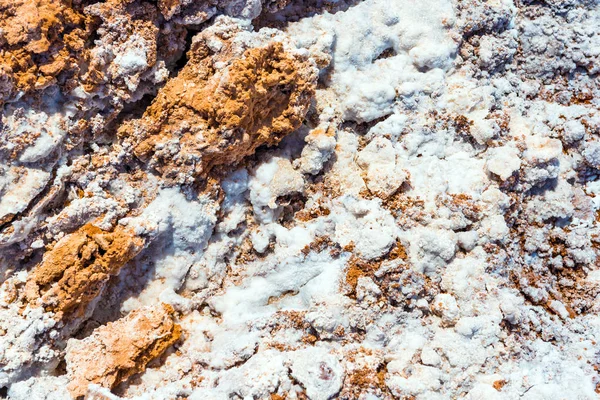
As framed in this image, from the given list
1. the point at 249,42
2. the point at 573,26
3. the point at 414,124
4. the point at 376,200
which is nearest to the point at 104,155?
the point at 249,42

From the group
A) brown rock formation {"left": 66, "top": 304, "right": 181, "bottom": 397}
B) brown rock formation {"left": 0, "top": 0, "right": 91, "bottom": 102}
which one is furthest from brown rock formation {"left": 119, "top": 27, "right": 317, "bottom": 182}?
brown rock formation {"left": 66, "top": 304, "right": 181, "bottom": 397}

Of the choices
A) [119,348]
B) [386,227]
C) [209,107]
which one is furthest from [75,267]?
[386,227]

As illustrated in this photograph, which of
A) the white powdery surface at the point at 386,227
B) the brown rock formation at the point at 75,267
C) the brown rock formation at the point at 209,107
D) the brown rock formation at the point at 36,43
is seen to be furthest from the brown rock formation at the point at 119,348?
the brown rock formation at the point at 36,43

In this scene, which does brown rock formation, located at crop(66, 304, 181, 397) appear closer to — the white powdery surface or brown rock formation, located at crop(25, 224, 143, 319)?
the white powdery surface

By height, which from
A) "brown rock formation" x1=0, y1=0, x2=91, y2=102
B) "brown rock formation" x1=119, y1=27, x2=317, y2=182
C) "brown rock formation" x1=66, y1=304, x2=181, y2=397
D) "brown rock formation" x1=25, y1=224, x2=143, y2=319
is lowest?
"brown rock formation" x1=66, y1=304, x2=181, y2=397

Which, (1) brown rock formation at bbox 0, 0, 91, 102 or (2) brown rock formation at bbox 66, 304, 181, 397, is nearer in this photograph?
(1) brown rock formation at bbox 0, 0, 91, 102

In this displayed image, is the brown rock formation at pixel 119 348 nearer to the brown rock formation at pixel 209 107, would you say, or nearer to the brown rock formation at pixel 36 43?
the brown rock formation at pixel 209 107

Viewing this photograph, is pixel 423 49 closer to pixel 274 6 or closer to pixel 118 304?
pixel 274 6
